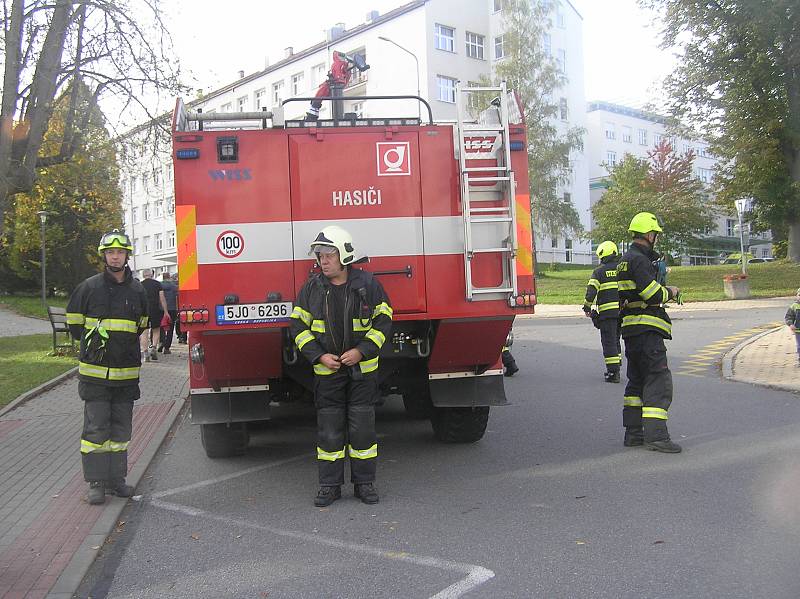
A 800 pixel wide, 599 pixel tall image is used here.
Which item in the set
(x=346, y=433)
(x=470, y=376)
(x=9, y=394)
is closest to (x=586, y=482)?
(x=470, y=376)

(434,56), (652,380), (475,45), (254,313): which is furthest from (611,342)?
(475,45)

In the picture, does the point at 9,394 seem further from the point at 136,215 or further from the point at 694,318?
the point at 136,215

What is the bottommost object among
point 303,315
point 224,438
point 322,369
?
point 224,438

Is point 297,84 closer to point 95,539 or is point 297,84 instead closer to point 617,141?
point 617,141

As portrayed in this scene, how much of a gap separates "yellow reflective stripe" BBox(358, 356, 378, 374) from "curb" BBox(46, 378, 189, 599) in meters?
1.92

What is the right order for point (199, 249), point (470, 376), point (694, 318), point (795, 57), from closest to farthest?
point (199, 249) → point (470, 376) → point (694, 318) → point (795, 57)

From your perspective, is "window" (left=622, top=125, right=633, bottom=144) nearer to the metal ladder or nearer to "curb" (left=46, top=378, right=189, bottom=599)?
the metal ladder

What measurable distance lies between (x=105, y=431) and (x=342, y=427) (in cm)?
174

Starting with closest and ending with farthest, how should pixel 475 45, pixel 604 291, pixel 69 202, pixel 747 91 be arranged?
1. pixel 604 291
2. pixel 69 202
3. pixel 747 91
4. pixel 475 45

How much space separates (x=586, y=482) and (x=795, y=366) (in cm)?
654

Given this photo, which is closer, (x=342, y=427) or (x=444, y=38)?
(x=342, y=427)

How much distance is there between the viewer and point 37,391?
11.2 m

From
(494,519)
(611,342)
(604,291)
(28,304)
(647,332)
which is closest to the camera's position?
(494,519)

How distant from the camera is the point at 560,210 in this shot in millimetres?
37812
